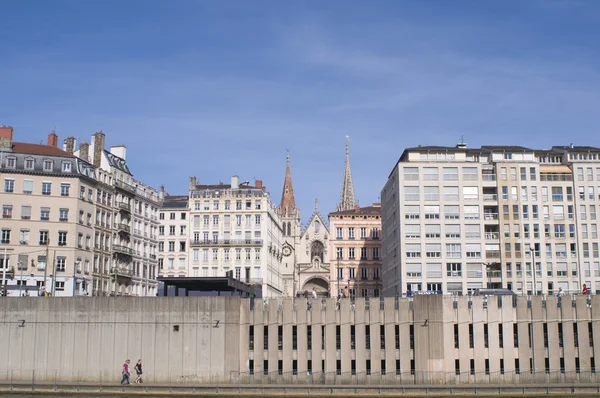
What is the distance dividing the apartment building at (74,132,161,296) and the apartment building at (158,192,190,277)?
22.4m

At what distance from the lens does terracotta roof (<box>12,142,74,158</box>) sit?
83.3m

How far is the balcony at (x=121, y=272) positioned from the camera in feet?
300

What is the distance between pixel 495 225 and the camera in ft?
324

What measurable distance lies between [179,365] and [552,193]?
203 feet

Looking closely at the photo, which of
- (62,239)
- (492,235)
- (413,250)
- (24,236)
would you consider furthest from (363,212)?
(24,236)

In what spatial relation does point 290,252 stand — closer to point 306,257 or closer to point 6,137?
point 306,257

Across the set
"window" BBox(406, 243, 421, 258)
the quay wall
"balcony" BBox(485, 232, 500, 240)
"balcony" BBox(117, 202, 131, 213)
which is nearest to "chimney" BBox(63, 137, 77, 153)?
"balcony" BBox(117, 202, 131, 213)

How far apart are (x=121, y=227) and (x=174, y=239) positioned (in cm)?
3630

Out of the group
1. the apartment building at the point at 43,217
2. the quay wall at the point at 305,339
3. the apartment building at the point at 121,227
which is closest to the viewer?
the quay wall at the point at 305,339

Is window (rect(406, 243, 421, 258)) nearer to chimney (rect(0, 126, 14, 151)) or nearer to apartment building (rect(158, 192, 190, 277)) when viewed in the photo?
apartment building (rect(158, 192, 190, 277))

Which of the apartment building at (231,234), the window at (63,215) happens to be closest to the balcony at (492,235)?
the apartment building at (231,234)

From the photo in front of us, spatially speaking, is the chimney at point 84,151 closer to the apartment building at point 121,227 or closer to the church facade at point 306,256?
the apartment building at point 121,227

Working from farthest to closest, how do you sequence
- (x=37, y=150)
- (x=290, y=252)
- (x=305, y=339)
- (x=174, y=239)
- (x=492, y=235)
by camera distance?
(x=290, y=252) → (x=174, y=239) → (x=492, y=235) → (x=37, y=150) → (x=305, y=339)

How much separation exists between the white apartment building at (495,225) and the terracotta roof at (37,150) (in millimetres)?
43288
